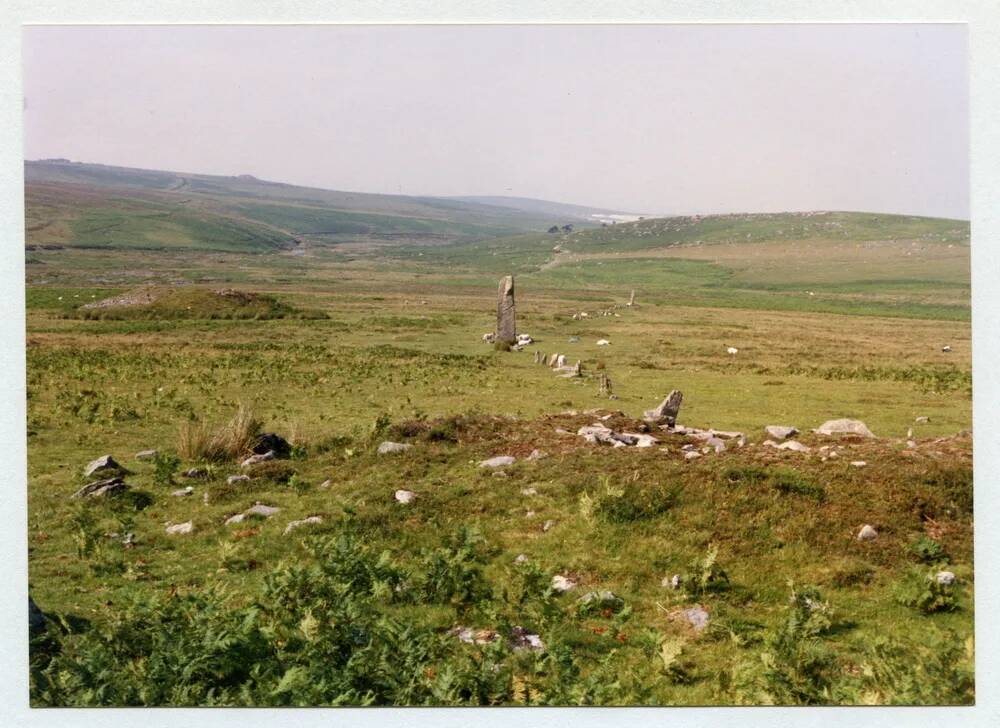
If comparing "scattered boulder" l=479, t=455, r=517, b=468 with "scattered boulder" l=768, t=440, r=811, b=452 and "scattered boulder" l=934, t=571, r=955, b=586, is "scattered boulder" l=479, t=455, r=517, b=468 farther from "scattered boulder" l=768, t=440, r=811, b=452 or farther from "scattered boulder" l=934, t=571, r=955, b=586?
"scattered boulder" l=934, t=571, r=955, b=586

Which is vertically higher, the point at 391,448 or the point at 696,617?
the point at 391,448

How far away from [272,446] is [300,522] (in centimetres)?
438

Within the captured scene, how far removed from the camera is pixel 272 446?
1602 cm

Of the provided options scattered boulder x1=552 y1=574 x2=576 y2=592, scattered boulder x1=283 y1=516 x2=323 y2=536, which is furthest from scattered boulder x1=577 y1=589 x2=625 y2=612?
scattered boulder x1=283 y1=516 x2=323 y2=536

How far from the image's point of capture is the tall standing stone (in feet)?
119

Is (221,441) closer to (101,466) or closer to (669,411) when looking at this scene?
(101,466)

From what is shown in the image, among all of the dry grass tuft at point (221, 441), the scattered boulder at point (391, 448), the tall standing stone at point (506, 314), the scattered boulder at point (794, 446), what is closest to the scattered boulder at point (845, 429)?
the scattered boulder at point (794, 446)

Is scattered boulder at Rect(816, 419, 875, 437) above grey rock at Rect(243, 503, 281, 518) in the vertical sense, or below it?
above

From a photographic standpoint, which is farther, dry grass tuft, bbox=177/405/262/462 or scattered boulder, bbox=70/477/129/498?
dry grass tuft, bbox=177/405/262/462

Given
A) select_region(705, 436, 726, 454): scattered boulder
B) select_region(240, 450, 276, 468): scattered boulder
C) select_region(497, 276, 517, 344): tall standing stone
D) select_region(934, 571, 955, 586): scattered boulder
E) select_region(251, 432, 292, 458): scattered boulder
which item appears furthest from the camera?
select_region(497, 276, 517, 344): tall standing stone

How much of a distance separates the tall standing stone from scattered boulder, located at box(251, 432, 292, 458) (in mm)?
20804

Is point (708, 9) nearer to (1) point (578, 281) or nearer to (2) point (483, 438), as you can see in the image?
(2) point (483, 438)

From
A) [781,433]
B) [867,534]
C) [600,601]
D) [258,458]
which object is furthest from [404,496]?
[781,433]

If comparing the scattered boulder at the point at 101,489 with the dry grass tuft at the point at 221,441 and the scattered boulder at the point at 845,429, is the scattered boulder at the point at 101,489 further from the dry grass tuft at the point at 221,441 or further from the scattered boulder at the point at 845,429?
the scattered boulder at the point at 845,429
